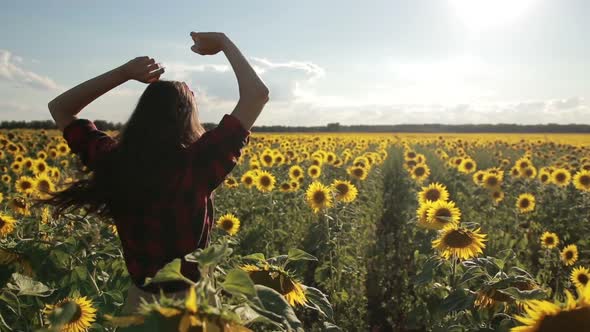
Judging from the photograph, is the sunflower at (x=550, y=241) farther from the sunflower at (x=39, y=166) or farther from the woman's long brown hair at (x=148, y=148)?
the sunflower at (x=39, y=166)

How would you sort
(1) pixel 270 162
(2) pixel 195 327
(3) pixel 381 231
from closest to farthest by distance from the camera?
(2) pixel 195 327, (3) pixel 381 231, (1) pixel 270 162

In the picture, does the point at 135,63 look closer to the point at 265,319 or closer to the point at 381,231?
the point at 265,319

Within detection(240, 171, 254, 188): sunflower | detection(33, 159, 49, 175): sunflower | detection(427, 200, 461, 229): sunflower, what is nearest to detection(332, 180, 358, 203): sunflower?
detection(240, 171, 254, 188): sunflower

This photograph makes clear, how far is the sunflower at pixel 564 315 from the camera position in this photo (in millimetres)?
1152

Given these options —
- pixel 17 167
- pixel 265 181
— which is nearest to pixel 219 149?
pixel 265 181

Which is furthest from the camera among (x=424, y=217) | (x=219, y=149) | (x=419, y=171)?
(x=419, y=171)

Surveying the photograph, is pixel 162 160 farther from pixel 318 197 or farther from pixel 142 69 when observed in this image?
pixel 318 197

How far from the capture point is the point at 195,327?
0.89 m

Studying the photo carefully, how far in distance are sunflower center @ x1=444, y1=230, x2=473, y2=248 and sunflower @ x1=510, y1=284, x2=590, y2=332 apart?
2.01 meters

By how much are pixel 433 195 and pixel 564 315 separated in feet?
18.6

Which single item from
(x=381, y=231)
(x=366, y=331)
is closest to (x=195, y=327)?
(x=366, y=331)

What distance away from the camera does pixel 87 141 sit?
2242 mm

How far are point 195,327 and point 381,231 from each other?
8.34 meters

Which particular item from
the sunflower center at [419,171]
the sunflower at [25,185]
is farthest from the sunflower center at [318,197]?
the sunflower center at [419,171]
